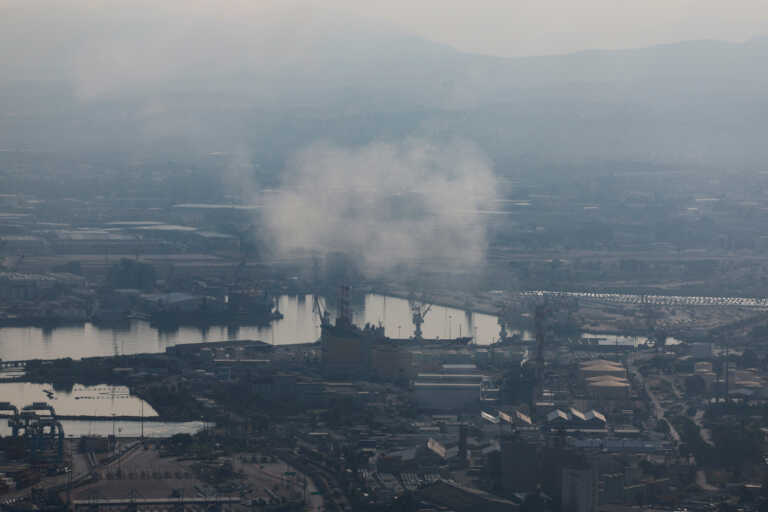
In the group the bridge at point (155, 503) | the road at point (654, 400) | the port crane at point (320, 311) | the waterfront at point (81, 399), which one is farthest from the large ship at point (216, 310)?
the bridge at point (155, 503)

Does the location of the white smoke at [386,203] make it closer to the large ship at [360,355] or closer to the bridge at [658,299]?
the bridge at [658,299]

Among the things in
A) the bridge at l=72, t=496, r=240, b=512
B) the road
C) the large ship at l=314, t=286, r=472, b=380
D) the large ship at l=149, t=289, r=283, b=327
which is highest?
the large ship at l=149, t=289, r=283, b=327

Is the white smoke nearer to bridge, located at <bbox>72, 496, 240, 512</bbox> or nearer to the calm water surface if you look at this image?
the calm water surface

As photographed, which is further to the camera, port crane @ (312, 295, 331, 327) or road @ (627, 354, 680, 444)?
port crane @ (312, 295, 331, 327)

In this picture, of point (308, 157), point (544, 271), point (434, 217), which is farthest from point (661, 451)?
point (308, 157)

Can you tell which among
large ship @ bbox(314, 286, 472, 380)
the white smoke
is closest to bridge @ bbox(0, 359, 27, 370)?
large ship @ bbox(314, 286, 472, 380)

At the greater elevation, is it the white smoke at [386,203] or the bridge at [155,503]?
the white smoke at [386,203]

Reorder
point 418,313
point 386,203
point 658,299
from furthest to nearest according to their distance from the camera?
1. point 386,203
2. point 658,299
3. point 418,313

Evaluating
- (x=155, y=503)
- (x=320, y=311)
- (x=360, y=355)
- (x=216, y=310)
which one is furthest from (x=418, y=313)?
(x=155, y=503)

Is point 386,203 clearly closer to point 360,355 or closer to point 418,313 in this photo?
point 418,313
